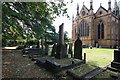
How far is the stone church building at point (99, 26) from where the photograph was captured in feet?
133

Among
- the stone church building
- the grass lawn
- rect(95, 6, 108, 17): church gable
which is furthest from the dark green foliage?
rect(95, 6, 108, 17): church gable

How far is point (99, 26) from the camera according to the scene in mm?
44188

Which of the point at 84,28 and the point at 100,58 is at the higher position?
the point at 84,28

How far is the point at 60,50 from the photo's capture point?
1073 cm

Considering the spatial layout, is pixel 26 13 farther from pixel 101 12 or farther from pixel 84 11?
pixel 84 11

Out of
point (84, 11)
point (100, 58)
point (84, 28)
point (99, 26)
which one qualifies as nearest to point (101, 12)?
point (99, 26)

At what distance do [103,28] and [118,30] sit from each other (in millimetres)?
5559

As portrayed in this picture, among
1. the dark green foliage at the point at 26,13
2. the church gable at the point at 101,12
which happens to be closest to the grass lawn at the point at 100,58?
the dark green foliage at the point at 26,13

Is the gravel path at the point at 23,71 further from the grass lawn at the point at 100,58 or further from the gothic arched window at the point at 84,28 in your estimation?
the gothic arched window at the point at 84,28

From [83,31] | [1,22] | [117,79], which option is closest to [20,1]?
[1,22]

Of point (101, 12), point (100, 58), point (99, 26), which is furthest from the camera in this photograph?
point (99, 26)

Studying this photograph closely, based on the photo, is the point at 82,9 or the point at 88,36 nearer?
the point at 88,36

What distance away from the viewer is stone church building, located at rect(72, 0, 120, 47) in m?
40.6

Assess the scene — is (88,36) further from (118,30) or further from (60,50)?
(60,50)
